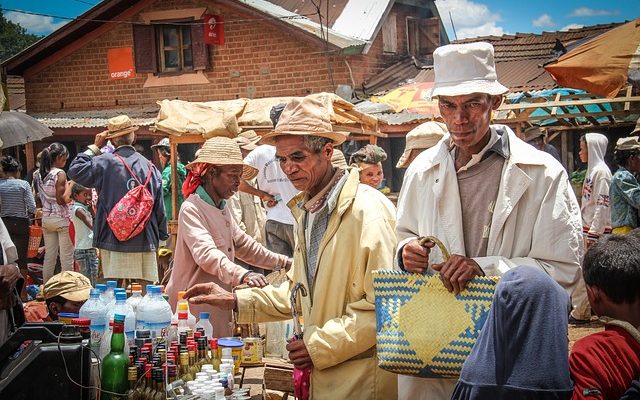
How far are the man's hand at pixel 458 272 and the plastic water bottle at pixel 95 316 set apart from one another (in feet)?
6.11

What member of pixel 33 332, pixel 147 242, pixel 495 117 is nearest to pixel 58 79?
pixel 495 117

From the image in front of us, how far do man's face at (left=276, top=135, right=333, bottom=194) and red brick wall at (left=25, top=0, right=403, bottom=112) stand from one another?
14361 mm

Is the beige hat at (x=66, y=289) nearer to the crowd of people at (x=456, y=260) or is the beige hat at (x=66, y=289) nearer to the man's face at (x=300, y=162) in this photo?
the crowd of people at (x=456, y=260)

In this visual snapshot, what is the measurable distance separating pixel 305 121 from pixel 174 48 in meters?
16.6

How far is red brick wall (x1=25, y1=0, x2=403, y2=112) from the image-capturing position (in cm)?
1789

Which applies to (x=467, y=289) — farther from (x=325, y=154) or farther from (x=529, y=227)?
(x=325, y=154)

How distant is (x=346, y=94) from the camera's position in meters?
17.2

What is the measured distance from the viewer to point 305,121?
11.5ft

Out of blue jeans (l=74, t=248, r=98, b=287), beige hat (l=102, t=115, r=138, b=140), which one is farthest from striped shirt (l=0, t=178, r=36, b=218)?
beige hat (l=102, t=115, r=138, b=140)

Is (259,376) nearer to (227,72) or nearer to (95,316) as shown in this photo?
(95,316)

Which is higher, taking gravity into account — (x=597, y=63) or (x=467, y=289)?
(x=597, y=63)

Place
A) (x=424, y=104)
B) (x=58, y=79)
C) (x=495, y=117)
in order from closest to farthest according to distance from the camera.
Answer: (x=495, y=117) → (x=424, y=104) → (x=58, y=79)

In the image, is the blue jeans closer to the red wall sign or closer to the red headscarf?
the red headscarf

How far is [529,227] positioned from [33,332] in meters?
2.23
